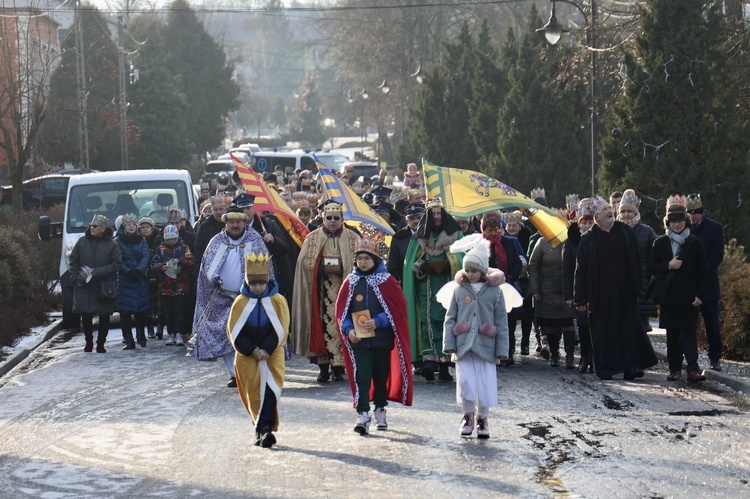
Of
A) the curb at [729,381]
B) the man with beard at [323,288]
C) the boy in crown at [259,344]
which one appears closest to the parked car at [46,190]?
the man with beard at [323,288]

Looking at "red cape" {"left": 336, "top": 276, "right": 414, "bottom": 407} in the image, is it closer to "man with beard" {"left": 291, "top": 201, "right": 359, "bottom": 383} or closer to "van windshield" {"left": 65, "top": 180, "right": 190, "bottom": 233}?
"man with beard" {"left": 291, "top": 201, "right": 359, "bottom": 383}

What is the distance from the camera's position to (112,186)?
19891 millimetres

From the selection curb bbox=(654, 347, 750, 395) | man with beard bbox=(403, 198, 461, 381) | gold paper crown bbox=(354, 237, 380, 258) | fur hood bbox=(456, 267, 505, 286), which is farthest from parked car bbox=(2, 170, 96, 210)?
fur hood bbox=(456, 267, 505, 286)

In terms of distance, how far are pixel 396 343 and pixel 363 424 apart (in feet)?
2.60

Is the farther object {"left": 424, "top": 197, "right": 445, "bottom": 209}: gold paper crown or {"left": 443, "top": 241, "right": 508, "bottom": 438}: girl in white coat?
{"left": 424, "top": 197, "right": 445, "bottom": 209}: gold paper crown

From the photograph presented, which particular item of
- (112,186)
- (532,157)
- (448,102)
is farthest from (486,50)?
(112,186)

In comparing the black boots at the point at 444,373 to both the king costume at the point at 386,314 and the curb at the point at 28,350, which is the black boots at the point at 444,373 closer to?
the king costume at the point at 386,314

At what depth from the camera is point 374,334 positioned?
10648 mm

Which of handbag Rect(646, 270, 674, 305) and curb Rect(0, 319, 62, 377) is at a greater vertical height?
handbag Rect(646, 270, 674, 305)

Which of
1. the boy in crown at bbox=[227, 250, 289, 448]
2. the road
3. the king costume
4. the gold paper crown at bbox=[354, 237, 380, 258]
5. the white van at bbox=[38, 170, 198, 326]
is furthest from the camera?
the white van at bbox=[38, 170, 198, 326]

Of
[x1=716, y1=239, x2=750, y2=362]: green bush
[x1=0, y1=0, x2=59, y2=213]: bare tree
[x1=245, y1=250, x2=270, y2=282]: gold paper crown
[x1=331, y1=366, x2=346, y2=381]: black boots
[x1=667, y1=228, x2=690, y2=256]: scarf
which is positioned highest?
[x1=0, y1=0, x2=59, y2=213]: bare tree

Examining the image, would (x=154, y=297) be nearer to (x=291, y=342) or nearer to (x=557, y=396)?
(x=291, y=342)

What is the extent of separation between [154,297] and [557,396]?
693 cm

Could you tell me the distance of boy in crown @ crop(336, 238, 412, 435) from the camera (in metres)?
10.6
